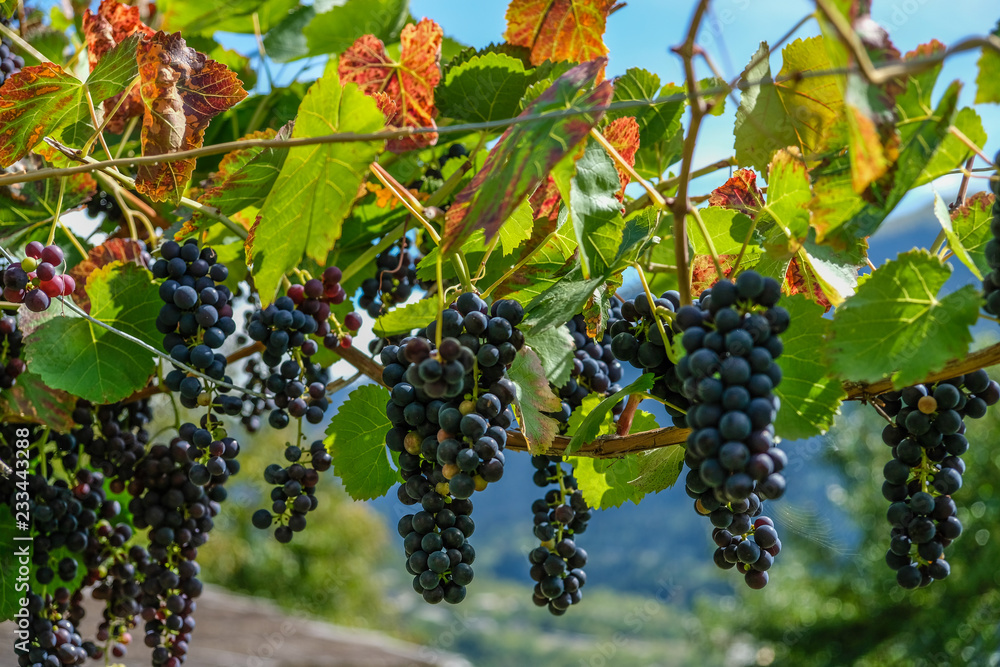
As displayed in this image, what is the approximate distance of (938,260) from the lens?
1.90 feet

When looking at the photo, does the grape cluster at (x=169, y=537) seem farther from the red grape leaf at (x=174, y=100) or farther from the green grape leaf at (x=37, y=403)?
the red grape leaf at (x=174, y=100)

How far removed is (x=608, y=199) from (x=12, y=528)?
868 millimetres

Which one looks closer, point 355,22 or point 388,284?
point 388,284

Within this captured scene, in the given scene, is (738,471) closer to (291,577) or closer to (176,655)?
(176,655)

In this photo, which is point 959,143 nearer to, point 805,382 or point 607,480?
point 805,382

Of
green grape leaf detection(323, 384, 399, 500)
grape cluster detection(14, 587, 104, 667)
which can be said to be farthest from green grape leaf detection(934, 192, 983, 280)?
grape cluster detection(14, 587, 104, 667)

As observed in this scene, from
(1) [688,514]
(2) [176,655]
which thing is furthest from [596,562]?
(2) [176,655]

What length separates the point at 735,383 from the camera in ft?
1.68

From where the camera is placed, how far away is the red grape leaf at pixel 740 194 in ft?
2.52

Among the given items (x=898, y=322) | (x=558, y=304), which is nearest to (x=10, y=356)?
(x=558, y=304)

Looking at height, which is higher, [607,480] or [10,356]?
[10,356]

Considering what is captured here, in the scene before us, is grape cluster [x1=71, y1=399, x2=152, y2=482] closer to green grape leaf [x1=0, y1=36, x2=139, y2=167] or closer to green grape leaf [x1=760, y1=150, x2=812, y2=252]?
green grape leaf [x1=0, y1=36, x2=139, y2=167]

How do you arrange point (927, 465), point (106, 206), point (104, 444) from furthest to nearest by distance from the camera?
point (106, 206), point (104, 444), point (927, 465)

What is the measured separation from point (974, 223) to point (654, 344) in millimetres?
286
